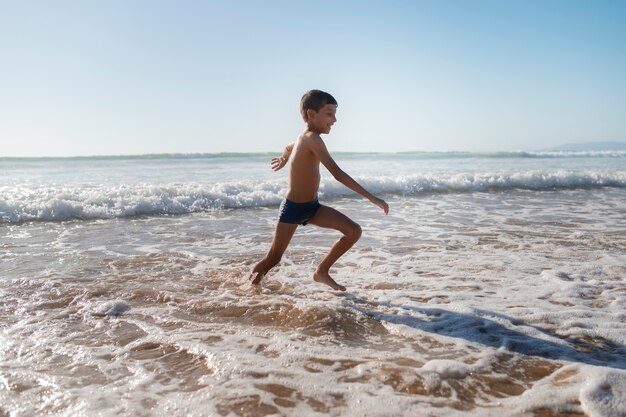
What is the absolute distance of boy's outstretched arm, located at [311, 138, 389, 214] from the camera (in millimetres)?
3680

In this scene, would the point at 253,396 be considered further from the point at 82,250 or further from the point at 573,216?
the point at 573,216

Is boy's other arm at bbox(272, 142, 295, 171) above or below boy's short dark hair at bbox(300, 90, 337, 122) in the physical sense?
below

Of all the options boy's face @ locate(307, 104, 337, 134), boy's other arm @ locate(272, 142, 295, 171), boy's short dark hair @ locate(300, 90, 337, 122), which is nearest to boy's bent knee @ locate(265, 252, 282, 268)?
boy's other arm @ locate(272, 142, 295, 171)

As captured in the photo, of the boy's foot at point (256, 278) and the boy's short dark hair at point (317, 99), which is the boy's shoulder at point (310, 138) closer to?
the boy's short dark hair at point (317, 99)

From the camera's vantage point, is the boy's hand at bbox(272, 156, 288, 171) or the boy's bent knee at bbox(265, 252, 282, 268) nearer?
the boy's bent knee at bbox(265, 252, 282, 268)

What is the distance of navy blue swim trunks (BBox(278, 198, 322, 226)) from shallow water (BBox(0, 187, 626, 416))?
661 millimetres

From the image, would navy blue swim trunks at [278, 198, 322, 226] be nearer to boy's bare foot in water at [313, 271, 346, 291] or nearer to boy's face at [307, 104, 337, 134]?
boy's bare foot in water at [313, 271, 346, 291]

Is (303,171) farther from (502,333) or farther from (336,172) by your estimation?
(502,333)

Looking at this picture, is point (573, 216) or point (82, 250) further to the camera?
point (573, 216)

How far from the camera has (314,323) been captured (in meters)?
3.37

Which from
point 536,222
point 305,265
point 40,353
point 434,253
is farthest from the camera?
point 536,222

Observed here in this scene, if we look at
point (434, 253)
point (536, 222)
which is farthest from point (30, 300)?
point (536, 222)

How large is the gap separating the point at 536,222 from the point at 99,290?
6.88 meters

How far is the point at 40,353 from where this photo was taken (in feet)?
9.30
